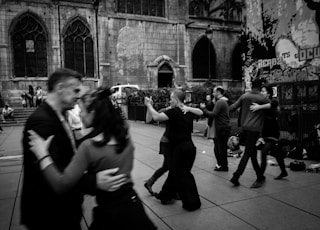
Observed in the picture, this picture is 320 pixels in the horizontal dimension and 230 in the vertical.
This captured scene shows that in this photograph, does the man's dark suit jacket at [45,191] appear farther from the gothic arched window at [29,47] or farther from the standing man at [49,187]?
the gothic arched window at [29,47]

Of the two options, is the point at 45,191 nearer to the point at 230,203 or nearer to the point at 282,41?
the point at 230,203

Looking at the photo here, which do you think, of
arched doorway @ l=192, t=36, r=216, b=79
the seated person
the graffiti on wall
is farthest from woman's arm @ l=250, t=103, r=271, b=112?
arched doorway @ l=192, t=36, r=216, b=79

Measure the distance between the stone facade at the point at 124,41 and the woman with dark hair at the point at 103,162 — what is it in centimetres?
2364

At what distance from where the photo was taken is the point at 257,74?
16266 millimetres

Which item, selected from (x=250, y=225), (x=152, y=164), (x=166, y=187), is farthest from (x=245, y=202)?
(x=152, y=164)

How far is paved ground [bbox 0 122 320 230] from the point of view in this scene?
399cm

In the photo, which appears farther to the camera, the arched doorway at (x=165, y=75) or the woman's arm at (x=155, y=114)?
the arched doorway at (x=165, y=75)

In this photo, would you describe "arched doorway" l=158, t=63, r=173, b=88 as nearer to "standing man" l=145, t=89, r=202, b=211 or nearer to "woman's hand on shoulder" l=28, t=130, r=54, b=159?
"standing man" l=145, t=89, r=202, b=211

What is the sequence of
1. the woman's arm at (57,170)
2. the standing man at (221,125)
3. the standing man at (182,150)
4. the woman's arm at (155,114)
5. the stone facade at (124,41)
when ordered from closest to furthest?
the woman's arm at (57,170) < the woman's arm at (155,114) < the standing man at (182,150) < the standing man at (221,125) < the stone facade at (124,41)

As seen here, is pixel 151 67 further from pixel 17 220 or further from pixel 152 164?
pixel 17 220

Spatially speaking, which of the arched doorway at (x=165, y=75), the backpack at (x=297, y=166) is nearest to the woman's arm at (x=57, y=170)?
the backpack at (x=297, y=166)

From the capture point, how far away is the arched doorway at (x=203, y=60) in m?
31.4

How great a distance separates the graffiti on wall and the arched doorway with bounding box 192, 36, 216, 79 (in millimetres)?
14061

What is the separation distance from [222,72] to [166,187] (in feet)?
96.5
